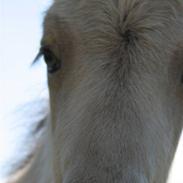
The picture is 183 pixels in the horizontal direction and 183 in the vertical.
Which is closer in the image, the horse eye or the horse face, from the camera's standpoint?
the horse face

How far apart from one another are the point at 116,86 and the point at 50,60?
0.51m

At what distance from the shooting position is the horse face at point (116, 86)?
2.05 m

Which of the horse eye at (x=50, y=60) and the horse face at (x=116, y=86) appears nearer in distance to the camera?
the horse face at (x=116, y=86)

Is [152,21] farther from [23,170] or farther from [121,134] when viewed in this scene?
[23,170]

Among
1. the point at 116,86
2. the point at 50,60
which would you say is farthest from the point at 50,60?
the point at 116,86

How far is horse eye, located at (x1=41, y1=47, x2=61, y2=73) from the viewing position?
8.16 feet

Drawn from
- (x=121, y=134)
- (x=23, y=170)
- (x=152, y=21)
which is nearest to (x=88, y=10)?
(x=152, y=21)

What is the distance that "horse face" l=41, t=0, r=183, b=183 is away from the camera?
205cm

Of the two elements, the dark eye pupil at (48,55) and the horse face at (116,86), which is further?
the dark eye pupil at (48,55)

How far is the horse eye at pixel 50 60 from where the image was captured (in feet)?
8.16

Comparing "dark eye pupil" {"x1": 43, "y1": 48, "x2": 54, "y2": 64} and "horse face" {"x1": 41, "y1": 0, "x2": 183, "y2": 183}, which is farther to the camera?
"dark eye pupil" {"x1": 43, "y1": 48, "x2": 54, "y2": 64}

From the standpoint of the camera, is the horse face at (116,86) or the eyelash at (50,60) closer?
the horse face at (116,86)

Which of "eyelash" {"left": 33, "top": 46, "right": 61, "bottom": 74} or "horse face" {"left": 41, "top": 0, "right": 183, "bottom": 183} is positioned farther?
"eyelash" {"left": 33, "top": 46, "right": 61, "bottom": 74}

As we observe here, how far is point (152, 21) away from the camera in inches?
90.4
